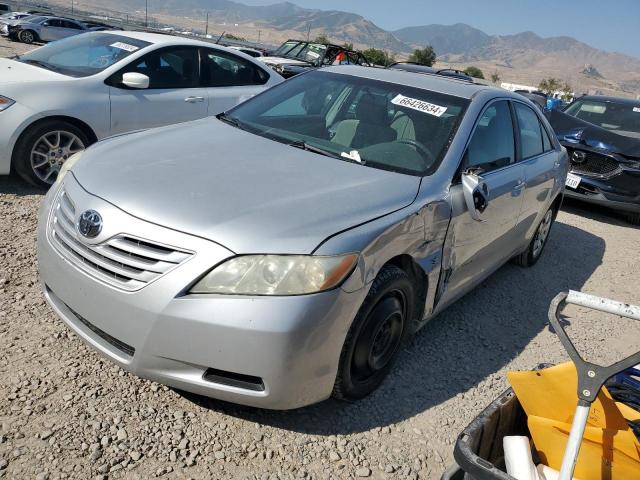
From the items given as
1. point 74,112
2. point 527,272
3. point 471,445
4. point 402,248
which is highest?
point 402,248

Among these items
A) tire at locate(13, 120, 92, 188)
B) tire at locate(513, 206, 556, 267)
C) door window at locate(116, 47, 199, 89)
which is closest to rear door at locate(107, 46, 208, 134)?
door window at locate(116, 47, 199, 89)

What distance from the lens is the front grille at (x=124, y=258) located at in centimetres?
224

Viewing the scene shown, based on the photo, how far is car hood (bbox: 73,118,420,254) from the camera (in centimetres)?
231

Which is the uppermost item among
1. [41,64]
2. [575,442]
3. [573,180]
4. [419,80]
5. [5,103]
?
[419,80]

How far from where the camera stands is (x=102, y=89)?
525 cm

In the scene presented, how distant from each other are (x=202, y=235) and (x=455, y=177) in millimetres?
1538

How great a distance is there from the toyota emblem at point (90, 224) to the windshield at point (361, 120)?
4.24 ft

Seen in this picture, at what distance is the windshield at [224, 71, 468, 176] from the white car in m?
1.94

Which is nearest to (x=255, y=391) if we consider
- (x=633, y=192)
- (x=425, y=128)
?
(x=425, y=128)

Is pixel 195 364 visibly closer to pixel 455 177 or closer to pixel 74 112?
pixel 455 177

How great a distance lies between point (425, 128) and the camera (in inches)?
134

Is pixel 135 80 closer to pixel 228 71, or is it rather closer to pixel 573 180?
pixel 228 71

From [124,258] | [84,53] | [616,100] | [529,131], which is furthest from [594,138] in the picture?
[124,258]

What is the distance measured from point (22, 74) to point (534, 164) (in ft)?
14.5
